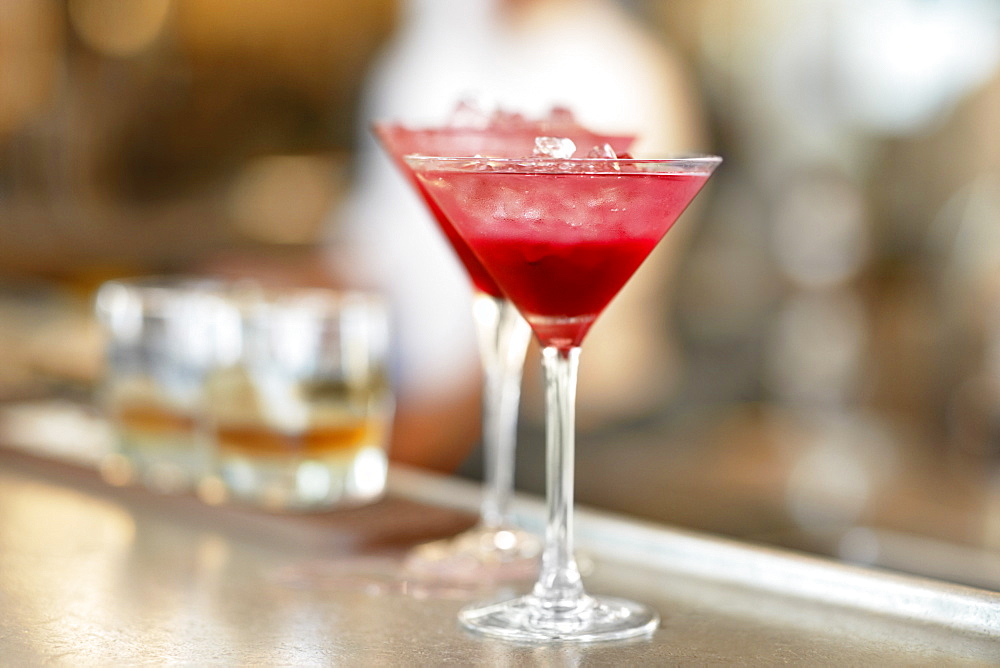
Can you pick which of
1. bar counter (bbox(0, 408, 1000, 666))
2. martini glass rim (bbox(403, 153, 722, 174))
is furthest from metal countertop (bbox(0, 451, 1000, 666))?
martini glass rim (bbox(403, 153, 722, 174))

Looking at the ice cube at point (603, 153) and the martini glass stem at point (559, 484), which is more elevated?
the ice cube at point (603, 153)

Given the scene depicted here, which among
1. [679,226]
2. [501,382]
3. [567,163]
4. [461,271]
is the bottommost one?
[501,382]

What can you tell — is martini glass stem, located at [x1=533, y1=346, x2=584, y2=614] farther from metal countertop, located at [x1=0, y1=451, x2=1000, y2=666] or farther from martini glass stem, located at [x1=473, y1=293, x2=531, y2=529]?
martini glass stem, located at [x1=473, y1=293, x2=531, y2=529]

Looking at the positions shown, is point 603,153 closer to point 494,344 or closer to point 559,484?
point 559,484

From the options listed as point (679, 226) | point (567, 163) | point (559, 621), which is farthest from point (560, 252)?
point (679, 226)

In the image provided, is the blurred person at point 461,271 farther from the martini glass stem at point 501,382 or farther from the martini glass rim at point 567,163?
the martini glass rim at point 567,163

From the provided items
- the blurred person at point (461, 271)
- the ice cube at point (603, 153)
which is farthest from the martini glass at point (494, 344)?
the blurred person at point (461, 271)
